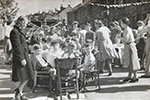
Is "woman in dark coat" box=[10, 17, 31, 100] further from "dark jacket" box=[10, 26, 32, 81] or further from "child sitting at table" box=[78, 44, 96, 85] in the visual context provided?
"child sitting at table" box=[78, 44, 96, 85]

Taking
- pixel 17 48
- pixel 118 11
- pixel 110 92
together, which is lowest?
pixel 110 92

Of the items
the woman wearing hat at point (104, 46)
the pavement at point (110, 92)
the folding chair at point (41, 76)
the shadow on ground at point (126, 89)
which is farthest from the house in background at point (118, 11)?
the folding chair at point (41, 76)

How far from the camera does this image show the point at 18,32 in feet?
24.2

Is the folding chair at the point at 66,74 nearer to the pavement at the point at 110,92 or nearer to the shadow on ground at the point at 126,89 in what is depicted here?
the pavement at the point at 110,92

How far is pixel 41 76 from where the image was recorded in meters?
8.54

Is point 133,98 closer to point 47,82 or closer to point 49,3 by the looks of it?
point 47,82

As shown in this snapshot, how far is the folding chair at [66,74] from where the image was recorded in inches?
298

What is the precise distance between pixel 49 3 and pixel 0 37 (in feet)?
66.2

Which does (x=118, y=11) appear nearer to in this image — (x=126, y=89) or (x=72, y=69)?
(x=126, y=89)

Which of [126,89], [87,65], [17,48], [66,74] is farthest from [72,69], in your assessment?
[126,89]

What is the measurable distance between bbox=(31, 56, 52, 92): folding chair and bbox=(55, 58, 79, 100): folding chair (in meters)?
0.59

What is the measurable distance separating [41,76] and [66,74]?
2.75 ft

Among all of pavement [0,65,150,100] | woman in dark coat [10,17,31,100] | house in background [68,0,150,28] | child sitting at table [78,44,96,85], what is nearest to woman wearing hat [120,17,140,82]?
pavement [0,65,150,100]

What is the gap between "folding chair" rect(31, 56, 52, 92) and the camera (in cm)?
852
